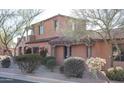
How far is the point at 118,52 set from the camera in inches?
507

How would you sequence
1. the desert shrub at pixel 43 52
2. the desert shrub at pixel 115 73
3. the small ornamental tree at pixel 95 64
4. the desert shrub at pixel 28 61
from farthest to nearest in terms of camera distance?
the desert shrub at pixel 28 61 < the desert shrub at pixel 43 52 < the desert shrub at pixel 115 73 < the small ornamental tree at pixel 95 64

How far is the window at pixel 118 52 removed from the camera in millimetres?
12594

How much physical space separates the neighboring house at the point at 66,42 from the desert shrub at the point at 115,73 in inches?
9.8

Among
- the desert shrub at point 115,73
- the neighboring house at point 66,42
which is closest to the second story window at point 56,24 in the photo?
the neighboring house at point 66,42

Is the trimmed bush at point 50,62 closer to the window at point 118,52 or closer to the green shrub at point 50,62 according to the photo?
the green shrub at point 50,62

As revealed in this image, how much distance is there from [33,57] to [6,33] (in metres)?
1.55

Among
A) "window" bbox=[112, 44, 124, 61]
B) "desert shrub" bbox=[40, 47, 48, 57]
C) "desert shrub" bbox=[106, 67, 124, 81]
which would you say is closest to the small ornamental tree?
"desert shrub" bbox=[106, 67, 124, 81]

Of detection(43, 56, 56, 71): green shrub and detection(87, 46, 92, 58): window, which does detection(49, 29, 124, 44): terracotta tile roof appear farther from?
detection(43, 56, 56, 71): green shrub

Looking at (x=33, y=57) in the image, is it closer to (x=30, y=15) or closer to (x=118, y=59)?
(x=30, y=15)

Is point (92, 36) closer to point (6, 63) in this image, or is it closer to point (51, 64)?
point (51, 64)

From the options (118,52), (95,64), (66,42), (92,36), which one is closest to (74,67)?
(95,64)

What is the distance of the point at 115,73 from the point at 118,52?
129 centimetres

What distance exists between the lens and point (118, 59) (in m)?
12.6
